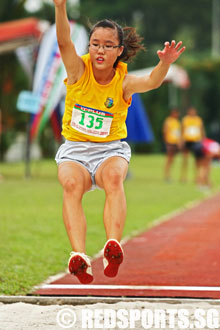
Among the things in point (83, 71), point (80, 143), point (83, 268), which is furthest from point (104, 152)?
point (83, 268)

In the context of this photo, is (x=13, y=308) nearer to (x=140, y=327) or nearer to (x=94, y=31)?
(x=140, y=327)

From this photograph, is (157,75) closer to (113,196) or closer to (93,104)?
(93,104)

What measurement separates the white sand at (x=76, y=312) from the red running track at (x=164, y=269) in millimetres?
333

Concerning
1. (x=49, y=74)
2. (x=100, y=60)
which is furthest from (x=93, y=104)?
(x=49, y=74)

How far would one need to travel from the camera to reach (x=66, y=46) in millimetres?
4832

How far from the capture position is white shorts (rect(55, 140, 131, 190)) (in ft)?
16.8

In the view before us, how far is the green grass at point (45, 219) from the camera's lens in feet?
19.9

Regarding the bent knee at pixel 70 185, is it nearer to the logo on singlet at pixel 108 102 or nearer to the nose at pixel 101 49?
the logo on singlet at pixel 108 102

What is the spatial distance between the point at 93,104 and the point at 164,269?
75.5 inches

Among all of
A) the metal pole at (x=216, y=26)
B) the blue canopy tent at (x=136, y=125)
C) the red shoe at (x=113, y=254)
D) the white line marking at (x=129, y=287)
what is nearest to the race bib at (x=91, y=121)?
the red shoe at (x=113, y=254)

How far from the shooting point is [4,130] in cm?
2994

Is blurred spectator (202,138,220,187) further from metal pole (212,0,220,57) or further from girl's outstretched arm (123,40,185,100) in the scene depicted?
metal pole (212,0,220,57)

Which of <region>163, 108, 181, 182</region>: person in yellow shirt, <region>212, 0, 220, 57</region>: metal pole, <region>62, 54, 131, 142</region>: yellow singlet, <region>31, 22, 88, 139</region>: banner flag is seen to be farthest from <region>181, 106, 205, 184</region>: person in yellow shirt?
<region>212, 0, 220, 57</region>: metal pole

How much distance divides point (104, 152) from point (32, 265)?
1.62m
